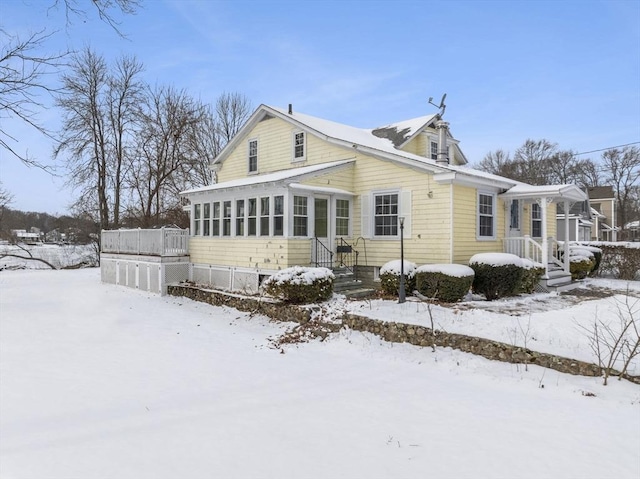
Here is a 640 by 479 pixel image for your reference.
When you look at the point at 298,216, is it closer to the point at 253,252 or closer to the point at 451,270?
the point at 253,252

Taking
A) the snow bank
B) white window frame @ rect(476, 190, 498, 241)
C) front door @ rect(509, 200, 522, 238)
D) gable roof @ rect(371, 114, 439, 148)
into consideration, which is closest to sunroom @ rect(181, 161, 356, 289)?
the snow bank

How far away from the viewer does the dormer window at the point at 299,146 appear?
1634 centimetres

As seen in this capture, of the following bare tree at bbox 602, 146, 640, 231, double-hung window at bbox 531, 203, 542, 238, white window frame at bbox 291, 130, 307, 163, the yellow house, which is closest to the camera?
the yellow house

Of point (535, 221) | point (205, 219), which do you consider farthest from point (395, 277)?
point (205, 219)

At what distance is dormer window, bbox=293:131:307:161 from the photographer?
53.6 feet

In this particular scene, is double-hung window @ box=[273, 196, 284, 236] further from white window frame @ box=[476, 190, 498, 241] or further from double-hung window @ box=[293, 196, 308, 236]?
white window frame @ box=[476, 190, 498, 241]

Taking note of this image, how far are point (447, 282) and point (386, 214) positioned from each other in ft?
12.4

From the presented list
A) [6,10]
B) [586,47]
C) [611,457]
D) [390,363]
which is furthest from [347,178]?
[611,457]

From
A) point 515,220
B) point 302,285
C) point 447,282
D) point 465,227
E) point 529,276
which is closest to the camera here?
point 447,282

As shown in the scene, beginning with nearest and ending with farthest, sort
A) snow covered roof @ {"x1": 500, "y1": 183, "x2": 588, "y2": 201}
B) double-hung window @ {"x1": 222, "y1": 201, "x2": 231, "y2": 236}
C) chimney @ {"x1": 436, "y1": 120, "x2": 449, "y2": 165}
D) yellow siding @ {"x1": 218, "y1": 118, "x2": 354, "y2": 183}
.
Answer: snow covered roof @ {"x1": 500, "y1": 183, "x2": 588, "y2": 201} < chimney @ {"x1": 436, "y1": 120, "x2": 449, "y2": 165} < double-hung window @ {"x1": 222, "y1": 201, "x2": 231, "y2": 236} < yellow siding @ {"x1": 218, "y1": 118, "x2": 354, "y2": 183}

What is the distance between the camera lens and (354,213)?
14.7 m

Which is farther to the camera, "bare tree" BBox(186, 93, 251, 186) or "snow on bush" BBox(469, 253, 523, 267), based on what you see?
"bare tree" BBox(186, 93, 251, 186)

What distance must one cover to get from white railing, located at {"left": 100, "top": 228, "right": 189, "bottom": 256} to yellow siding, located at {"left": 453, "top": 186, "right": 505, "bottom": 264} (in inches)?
433

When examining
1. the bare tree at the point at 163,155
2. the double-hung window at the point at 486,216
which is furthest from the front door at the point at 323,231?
the bare tree at the point at 163,155
